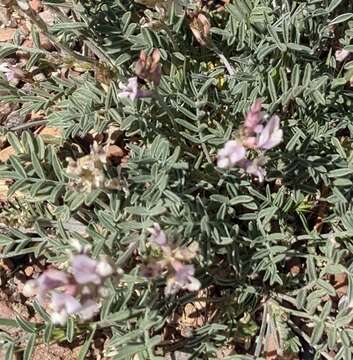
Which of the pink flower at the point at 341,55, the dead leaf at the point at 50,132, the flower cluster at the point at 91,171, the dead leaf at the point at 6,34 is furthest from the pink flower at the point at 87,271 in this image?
the dead leaf at the point at 6,34

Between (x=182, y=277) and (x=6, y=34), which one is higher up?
(x=182, y=277)

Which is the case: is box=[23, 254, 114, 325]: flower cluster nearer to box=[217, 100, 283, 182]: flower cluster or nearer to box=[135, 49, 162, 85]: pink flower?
box=[217, 100, 283, 182]: flower cluster

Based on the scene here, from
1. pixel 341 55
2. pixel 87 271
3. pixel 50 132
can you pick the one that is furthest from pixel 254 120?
pixel 50 132

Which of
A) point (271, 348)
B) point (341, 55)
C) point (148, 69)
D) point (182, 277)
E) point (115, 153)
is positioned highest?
point (148, 69)

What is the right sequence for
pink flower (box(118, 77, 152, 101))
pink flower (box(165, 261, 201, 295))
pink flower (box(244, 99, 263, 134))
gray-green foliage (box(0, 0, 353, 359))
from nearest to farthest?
pink flower (box(165, 261, 201, 295))
pink flower (box(244, 99, 263, 134))
pink flower (box(118, 77, 152, 101))
gray-green foliage (box(0, 0, 353, 359))

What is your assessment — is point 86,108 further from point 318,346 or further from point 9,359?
point 318,346

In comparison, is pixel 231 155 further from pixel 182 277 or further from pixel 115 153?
pixel 115 153

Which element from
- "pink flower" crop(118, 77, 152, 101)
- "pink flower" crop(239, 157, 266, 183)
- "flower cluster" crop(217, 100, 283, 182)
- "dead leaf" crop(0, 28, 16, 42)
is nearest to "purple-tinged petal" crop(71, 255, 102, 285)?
"flower cluster" crop(217, 100, 283, 182)
